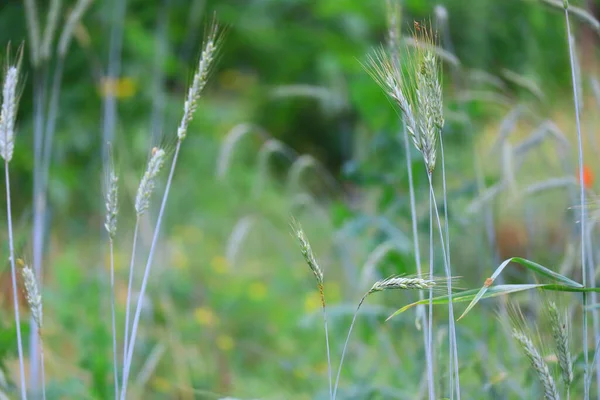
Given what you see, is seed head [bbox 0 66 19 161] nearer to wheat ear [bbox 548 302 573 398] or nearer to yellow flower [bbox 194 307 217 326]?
wheat ear [bbox 548 302 573 398]

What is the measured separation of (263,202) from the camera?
5.23 meters

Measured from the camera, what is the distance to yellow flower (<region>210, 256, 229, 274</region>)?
4.05 meters

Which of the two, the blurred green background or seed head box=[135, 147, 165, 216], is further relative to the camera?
the blurred green background

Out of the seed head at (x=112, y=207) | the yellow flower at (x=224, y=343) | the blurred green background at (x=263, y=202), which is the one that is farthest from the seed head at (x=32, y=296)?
the yellow flower at (x=224, y=343)

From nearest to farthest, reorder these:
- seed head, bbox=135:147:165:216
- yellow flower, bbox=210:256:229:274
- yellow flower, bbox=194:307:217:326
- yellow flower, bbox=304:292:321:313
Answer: seed head, bbox=135:147:165:216 → yellow flower, bbox=194:307:217:326 → yellow flower, bbox=304:292:321:313 → yellow flower, bbox=210:256:229:274

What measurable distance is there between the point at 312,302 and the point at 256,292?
1.12 feet

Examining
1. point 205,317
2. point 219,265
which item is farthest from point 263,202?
point 205,317

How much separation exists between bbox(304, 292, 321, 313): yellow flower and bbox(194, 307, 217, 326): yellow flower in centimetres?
50

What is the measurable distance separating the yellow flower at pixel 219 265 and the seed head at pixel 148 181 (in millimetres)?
2749

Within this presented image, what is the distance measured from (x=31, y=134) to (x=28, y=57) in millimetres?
451

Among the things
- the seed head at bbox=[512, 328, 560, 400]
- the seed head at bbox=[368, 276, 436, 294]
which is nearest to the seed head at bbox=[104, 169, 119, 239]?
the seed head at bbox=[368, 276, 436, 294]

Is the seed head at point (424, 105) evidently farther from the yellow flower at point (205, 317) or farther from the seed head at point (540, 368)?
the yellow flower at point (205, 317)

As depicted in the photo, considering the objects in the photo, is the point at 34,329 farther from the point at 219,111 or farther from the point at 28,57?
the point at 219,111

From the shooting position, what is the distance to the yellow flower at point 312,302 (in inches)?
137
